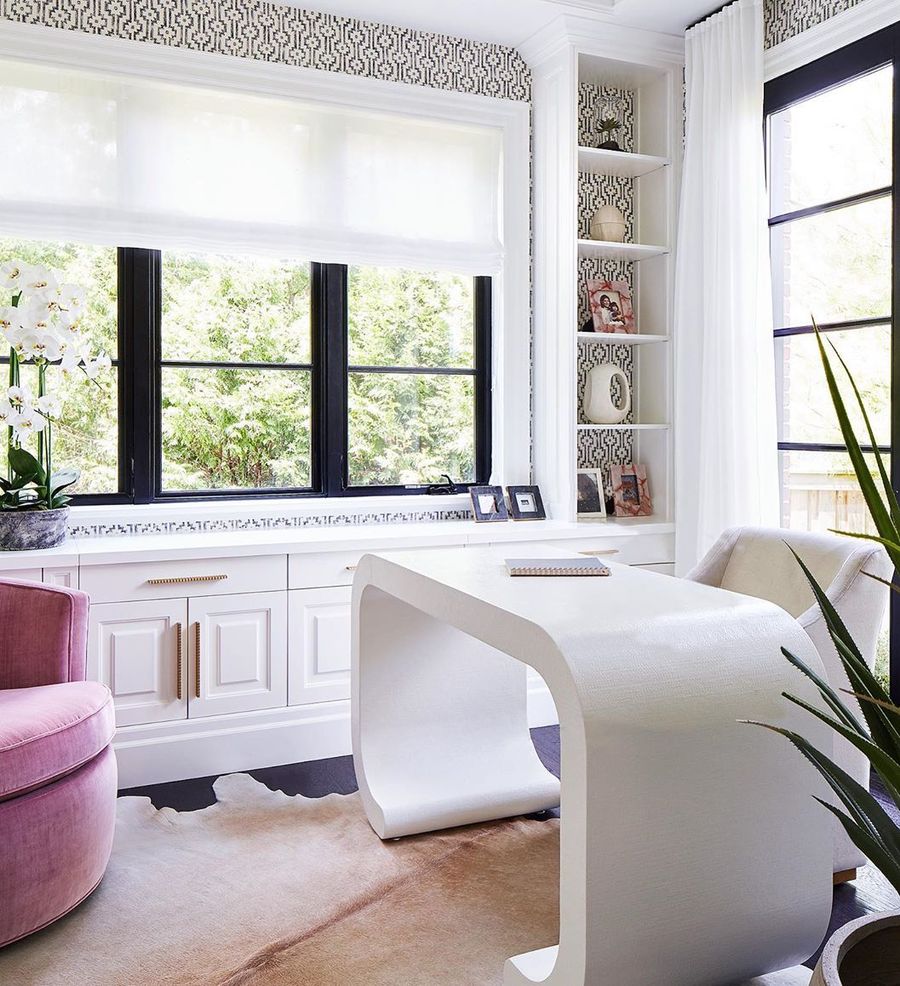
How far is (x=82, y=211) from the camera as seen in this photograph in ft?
10.2

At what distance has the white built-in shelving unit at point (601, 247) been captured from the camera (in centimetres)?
360

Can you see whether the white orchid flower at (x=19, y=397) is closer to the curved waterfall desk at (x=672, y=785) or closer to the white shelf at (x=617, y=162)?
the curved waterfall desk at (x=672, y=785)

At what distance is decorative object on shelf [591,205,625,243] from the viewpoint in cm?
378

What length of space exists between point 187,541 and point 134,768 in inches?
28.6

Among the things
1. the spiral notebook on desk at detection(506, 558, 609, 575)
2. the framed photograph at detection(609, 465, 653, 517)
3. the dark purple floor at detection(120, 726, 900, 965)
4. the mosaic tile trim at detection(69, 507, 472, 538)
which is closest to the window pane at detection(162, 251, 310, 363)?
the mosaic tile trim at detection(69, 507, 472, 538)

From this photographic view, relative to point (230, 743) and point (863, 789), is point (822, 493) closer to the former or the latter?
point (230, 743)

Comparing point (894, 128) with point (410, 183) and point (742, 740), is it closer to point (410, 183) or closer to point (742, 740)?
point (410, 183)

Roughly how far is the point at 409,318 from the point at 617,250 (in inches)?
36.0

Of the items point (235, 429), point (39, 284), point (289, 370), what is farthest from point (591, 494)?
point (39, 284)

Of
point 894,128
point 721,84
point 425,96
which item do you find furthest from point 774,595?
point 425,96

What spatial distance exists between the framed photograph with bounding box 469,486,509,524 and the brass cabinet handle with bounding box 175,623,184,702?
124 cm

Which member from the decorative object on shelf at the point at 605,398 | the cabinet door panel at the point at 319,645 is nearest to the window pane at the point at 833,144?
the decorative object on shelf at the point at 605,398

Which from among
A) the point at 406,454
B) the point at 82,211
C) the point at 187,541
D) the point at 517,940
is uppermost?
the point at 82,211

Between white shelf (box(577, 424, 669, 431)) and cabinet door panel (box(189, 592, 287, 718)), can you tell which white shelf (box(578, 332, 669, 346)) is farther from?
cabinet door panel (box(189, 592, 287, 718))
